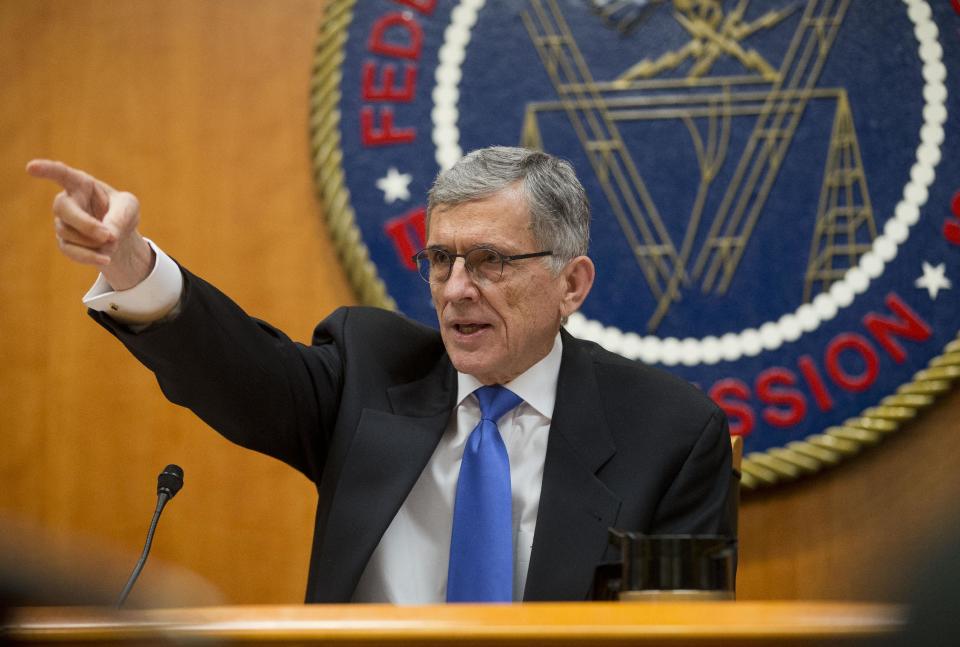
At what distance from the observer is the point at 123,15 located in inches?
137

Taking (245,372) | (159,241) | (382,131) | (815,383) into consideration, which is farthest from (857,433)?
(159,241)

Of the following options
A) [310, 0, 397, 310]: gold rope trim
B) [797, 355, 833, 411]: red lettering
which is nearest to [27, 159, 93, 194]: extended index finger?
[310, 0, 397, 310]: gold rope trim

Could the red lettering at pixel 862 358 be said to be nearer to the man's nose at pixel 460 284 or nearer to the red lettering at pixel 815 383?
the red lettering at pixel 815 383

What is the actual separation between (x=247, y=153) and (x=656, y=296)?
1.23 metres

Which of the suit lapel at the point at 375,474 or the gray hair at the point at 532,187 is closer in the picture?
the suit lapel at the point at 375,474

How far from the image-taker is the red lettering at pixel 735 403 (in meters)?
3.10

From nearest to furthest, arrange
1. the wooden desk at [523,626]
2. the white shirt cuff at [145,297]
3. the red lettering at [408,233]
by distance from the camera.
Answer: the wooden desk at [523,626], the white shirt cuff at [145,297], the red lettering at [408,233]

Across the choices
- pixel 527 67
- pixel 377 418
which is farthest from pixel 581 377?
pixel 527 67

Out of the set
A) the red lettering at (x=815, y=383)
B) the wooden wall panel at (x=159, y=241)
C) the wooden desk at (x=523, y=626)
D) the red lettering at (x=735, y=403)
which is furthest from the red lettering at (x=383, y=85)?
the wooden desk at (x=523, y=626)

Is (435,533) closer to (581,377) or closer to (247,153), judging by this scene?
(581,377)

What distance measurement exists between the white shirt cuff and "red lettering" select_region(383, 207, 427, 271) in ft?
4.16

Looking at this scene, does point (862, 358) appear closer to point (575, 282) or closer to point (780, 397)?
point (780, 397)

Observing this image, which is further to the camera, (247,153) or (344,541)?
(247,153)

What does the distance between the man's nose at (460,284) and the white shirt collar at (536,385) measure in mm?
191
